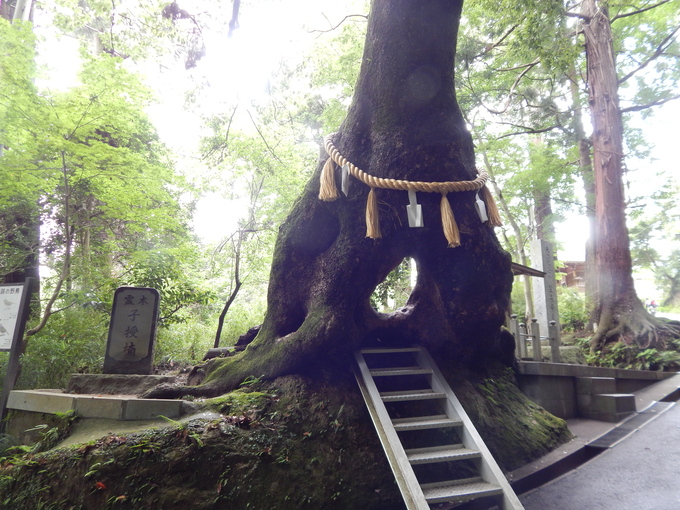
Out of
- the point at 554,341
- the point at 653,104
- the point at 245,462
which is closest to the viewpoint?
the point at 245,462

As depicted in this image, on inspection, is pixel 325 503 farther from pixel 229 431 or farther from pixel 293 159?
pixel 293 159

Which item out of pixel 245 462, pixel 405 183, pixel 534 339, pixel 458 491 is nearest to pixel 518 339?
pixel 534 339

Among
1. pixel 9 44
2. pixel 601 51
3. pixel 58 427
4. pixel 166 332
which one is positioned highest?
pixel 601 51

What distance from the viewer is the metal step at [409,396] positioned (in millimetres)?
3904

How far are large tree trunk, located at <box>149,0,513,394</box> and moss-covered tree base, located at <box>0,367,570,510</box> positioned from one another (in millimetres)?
559

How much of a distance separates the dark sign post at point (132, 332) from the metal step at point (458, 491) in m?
3.95

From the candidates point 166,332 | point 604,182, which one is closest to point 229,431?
point 166,332

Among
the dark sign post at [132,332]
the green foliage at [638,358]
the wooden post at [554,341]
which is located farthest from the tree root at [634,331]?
the dark sign post at [132,332]

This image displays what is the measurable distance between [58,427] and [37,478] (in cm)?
70

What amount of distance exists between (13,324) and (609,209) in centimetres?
1308

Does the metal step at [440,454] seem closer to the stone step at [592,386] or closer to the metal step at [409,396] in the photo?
the metal step at [409,396]

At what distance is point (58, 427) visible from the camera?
3.74 m

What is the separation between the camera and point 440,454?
3385 millimetres

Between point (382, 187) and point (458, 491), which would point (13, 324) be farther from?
point (458, 491)
